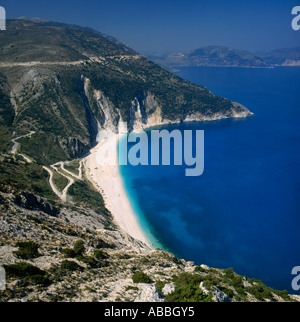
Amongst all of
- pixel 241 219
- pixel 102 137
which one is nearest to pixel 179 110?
pixel 102 137

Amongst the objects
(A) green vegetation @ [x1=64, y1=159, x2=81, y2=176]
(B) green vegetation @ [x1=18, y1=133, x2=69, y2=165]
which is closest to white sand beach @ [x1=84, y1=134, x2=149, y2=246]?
(A) green vegetation @ [x1=64, y1=159, x2=81, y2=176]

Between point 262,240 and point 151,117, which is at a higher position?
point 151,117

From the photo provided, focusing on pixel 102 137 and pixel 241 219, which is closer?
pixel 241 219

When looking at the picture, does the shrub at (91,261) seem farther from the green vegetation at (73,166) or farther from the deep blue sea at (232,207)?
the green vegetation at (73,166)

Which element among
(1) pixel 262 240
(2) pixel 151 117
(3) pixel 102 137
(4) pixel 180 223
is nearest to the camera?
(1) pixel 262 240

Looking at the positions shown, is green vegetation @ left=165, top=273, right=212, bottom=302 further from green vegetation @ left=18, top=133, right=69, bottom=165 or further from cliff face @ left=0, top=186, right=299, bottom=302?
green vegetation @ left=18, top=133, right=69, bottom=165

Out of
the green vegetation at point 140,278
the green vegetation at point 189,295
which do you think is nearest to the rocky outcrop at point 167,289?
the green vegetation at point 189,295

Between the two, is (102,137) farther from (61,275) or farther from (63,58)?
(61,275)

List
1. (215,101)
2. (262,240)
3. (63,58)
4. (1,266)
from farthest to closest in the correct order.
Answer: (215,101) → (63,58) → (262,240) → (1,266)
